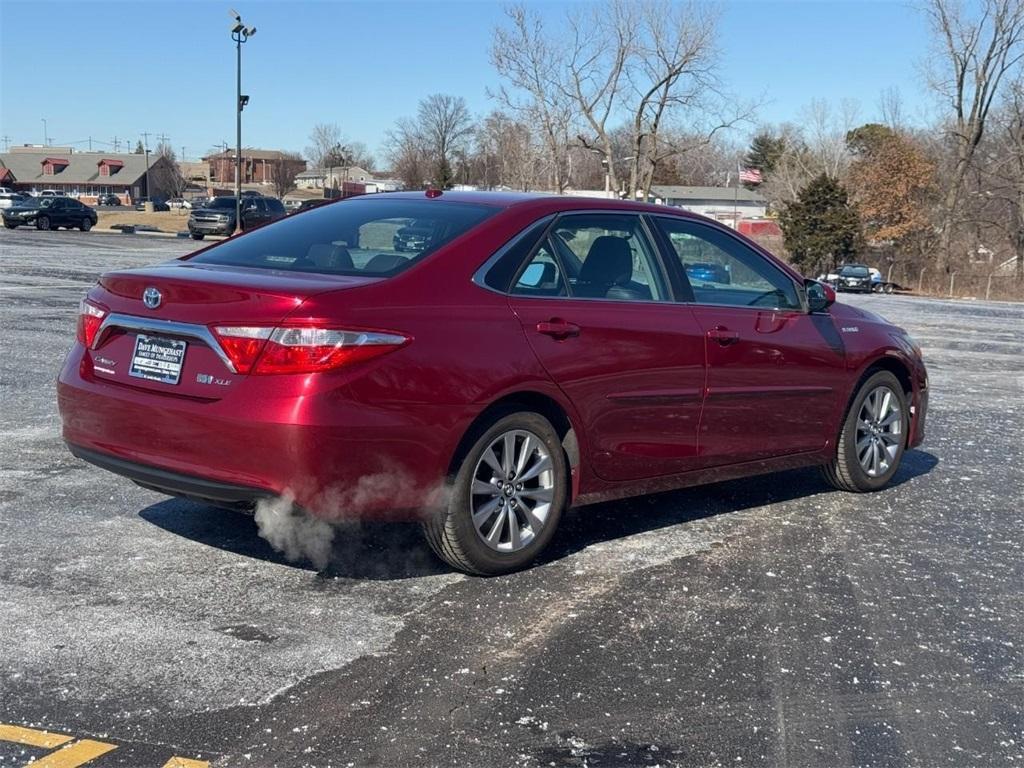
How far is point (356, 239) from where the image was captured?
5.25 metres

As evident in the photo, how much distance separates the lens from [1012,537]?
19.8ft

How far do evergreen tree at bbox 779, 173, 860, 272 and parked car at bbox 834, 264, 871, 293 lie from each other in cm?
554

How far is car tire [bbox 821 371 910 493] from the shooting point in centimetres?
677

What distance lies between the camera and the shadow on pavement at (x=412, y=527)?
514cm

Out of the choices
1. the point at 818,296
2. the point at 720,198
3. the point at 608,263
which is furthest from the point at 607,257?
the point at 720,198

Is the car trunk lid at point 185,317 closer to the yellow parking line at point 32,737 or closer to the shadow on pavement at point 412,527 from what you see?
the shadow on pavement at point 412,527

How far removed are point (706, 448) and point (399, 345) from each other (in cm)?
199

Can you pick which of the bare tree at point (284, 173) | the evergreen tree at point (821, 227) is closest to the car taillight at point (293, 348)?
the evergreen tree at point (821, 227)

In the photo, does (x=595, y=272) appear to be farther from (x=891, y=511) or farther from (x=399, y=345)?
(x=891, y=511)

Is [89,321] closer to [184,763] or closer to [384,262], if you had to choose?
[384,262]

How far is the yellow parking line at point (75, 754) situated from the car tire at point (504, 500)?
173 cm

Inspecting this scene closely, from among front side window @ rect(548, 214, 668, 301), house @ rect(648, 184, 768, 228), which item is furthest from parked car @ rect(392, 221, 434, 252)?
house @ rect(648, 184, 768, 228)

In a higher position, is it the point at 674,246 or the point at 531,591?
the point at 674,246

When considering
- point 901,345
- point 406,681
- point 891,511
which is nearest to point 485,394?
point 406,681
